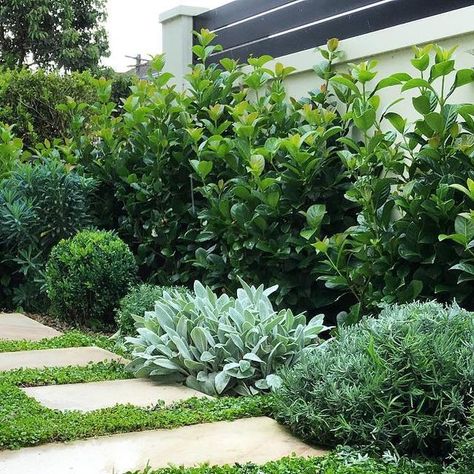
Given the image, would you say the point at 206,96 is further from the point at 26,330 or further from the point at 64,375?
the point at 64,375

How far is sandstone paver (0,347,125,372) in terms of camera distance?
466cm

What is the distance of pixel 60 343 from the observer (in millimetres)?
5320

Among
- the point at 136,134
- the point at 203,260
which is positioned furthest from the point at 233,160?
the point at 136,134

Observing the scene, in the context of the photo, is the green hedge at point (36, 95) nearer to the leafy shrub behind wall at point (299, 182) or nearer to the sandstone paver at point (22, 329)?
the leafy shrub behind wall at point (299, 182)

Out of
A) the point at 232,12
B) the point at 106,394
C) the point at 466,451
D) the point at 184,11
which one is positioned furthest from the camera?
the point at 184,11

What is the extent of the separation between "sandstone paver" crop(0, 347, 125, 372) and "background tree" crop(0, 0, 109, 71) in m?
16.7

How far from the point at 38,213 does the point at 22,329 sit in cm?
135

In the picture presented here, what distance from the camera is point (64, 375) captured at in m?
4.30

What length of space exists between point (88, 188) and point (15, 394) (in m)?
3.37

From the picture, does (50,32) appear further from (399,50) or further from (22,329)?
(399,50)

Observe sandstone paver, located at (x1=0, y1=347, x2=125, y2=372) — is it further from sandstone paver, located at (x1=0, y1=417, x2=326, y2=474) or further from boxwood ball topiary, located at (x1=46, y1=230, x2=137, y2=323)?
sandstone paver, located at (x1=0, y1=417, x2=326, y2=474)

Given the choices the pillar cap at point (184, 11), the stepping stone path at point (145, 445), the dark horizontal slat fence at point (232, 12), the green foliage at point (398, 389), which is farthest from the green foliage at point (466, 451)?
the pillar cap at point (184, 11)

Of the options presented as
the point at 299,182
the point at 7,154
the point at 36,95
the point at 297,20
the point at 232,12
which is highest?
the point at 232,12

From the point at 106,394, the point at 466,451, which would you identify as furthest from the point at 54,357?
the point at 466,451
